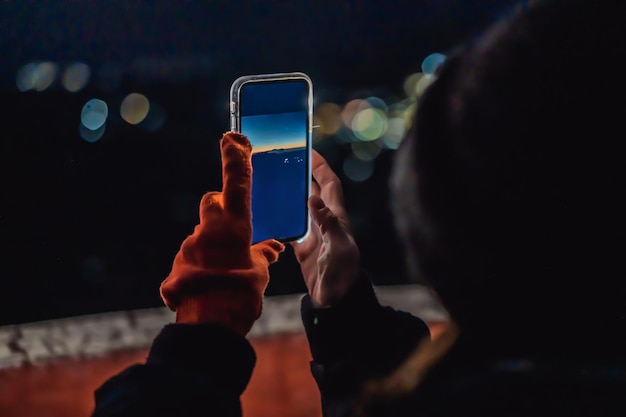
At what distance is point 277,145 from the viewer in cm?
57

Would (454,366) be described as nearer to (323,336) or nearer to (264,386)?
(323,336)

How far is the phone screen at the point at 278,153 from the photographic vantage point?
0.56 metres

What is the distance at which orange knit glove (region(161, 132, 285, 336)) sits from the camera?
14.7 inches

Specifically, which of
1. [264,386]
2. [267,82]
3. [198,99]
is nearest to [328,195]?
[267,82]

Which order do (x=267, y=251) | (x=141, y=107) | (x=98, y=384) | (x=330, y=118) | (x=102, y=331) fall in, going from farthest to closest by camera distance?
(x=330, y=118) < (x=141, y=107) < (x=102, y=331) < (x=98, y=384) < (x=267, y=251)

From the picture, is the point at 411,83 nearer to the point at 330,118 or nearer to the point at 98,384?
the point at 330,118

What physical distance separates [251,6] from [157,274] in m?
0.47

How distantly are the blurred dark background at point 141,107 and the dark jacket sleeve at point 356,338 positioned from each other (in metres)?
0.60

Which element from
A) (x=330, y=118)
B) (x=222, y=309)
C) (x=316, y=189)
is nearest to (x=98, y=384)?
(x=316, y=189)

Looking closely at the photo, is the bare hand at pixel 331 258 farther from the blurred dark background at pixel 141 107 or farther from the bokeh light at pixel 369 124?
the bokeh light at pixel 369 124

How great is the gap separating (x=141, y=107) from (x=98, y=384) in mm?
444

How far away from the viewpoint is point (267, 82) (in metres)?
0.57

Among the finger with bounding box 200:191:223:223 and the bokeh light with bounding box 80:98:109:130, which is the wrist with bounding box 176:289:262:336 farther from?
the bokeh light with bounding box 80:98:109:130

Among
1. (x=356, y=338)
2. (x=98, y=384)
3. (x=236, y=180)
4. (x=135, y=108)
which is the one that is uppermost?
(x=135, y=108)
